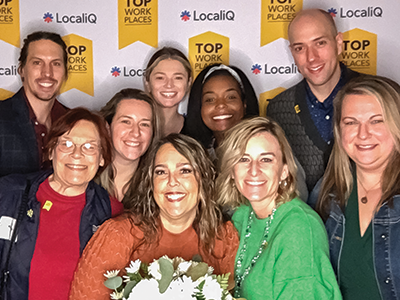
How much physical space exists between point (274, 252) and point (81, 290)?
101 cm

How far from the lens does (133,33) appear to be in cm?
372

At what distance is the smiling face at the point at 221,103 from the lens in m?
3.19

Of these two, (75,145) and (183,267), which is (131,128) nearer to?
(75,145)

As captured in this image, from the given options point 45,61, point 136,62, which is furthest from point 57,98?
point 136,62

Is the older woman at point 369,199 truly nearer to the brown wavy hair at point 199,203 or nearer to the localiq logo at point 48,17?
the brown wavy hair at point 199,203

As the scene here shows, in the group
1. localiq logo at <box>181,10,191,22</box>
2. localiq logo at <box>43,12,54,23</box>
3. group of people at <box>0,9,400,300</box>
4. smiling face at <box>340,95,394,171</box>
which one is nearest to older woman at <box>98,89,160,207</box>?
group of people at <box>0,9,400,300</box>

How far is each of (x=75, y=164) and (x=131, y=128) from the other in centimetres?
57

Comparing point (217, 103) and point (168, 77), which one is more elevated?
point (168, 77)

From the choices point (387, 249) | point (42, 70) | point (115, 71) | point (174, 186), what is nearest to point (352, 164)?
point (387, 249)

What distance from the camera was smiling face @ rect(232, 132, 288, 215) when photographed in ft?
7.61

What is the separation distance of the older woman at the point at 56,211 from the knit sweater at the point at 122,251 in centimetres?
19

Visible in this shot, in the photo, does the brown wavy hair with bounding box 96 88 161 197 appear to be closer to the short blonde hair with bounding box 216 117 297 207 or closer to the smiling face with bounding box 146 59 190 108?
the smiling face with bounding box 146 59 190 108

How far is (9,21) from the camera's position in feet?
12.4

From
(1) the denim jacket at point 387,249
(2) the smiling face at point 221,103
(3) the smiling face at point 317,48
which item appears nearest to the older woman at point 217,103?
(2) the smiling face at point 221,103
